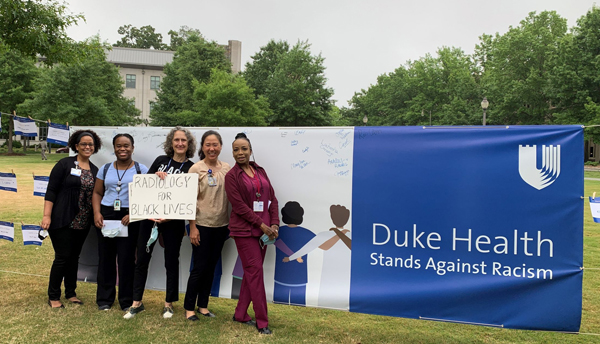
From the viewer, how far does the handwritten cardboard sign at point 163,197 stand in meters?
4.33

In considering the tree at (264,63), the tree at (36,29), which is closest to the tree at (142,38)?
the tree at (264,63)

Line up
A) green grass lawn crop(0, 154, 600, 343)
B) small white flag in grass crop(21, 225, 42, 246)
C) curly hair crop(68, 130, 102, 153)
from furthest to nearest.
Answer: small white flag in grass crop(21, 225, 42, 246), curly hair crop(68, 130, 102, 153), green grass lawn crop(0, 154, 600, 343)

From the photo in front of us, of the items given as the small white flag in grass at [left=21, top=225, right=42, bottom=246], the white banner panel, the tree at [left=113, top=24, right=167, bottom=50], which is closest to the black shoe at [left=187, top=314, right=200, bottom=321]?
the white banner panel

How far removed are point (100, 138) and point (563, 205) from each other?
16.5ft

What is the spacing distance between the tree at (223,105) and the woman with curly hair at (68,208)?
27481 millimetres

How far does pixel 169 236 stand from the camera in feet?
14.9

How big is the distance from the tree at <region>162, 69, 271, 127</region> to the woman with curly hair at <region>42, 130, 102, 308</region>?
27.5m

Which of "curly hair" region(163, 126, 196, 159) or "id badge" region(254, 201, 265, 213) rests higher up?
"curly hair" region(163, 126, 196, 159)

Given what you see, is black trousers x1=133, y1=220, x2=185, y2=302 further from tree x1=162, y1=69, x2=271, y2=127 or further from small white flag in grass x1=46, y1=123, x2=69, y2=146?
tree x1=162, y1=69, x2=271, y2=127

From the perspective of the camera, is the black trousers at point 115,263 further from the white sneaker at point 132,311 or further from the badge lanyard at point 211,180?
the badge lanyard at point 211,180

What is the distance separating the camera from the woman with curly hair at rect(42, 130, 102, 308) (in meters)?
4.67

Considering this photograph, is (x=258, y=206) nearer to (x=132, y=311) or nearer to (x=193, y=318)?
(x=193, y=318)

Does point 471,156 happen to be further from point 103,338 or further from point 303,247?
point 103,338

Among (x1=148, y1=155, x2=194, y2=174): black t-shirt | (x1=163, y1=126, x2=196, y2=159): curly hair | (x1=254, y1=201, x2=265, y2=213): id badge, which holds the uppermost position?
(x1=163, y1=126, x2=196, y2=159): curly hair
